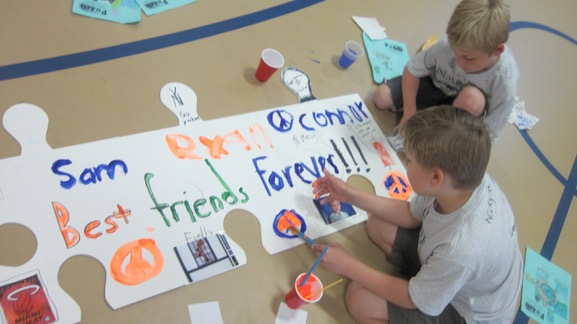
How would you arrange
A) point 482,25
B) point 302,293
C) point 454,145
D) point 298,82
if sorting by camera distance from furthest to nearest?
point 298,82 → point 482,25 → point 302,293 → point 454,145

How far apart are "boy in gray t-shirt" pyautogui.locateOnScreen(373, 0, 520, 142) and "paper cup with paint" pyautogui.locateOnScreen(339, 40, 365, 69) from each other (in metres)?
0.16

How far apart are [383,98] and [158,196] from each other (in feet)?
3.09

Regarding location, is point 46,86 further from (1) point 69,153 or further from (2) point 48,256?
(2) point 48,256

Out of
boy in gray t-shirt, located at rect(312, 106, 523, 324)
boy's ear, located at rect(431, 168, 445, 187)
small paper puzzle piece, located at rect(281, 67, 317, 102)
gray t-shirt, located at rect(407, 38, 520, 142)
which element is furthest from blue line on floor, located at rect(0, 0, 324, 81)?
boy's ear, located at rect(431, 168, 445, 187)

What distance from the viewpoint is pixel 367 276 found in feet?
3.28

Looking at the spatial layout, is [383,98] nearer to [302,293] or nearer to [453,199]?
[453,199]

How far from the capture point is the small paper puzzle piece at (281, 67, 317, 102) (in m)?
1.39

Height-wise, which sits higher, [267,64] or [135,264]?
[267,64]

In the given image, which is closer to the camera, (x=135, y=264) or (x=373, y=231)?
(x=135, y=264)

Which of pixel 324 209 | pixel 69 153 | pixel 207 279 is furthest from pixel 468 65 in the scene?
pixel 69 153

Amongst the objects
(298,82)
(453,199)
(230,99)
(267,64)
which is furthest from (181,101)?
(453,199)

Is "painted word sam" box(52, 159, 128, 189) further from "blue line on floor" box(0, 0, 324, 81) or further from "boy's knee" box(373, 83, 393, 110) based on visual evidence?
"boy's knee" box(373, 83, 393, 110)

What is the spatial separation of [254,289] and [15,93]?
0.84 m

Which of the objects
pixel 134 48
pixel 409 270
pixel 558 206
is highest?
pixel 134 48
